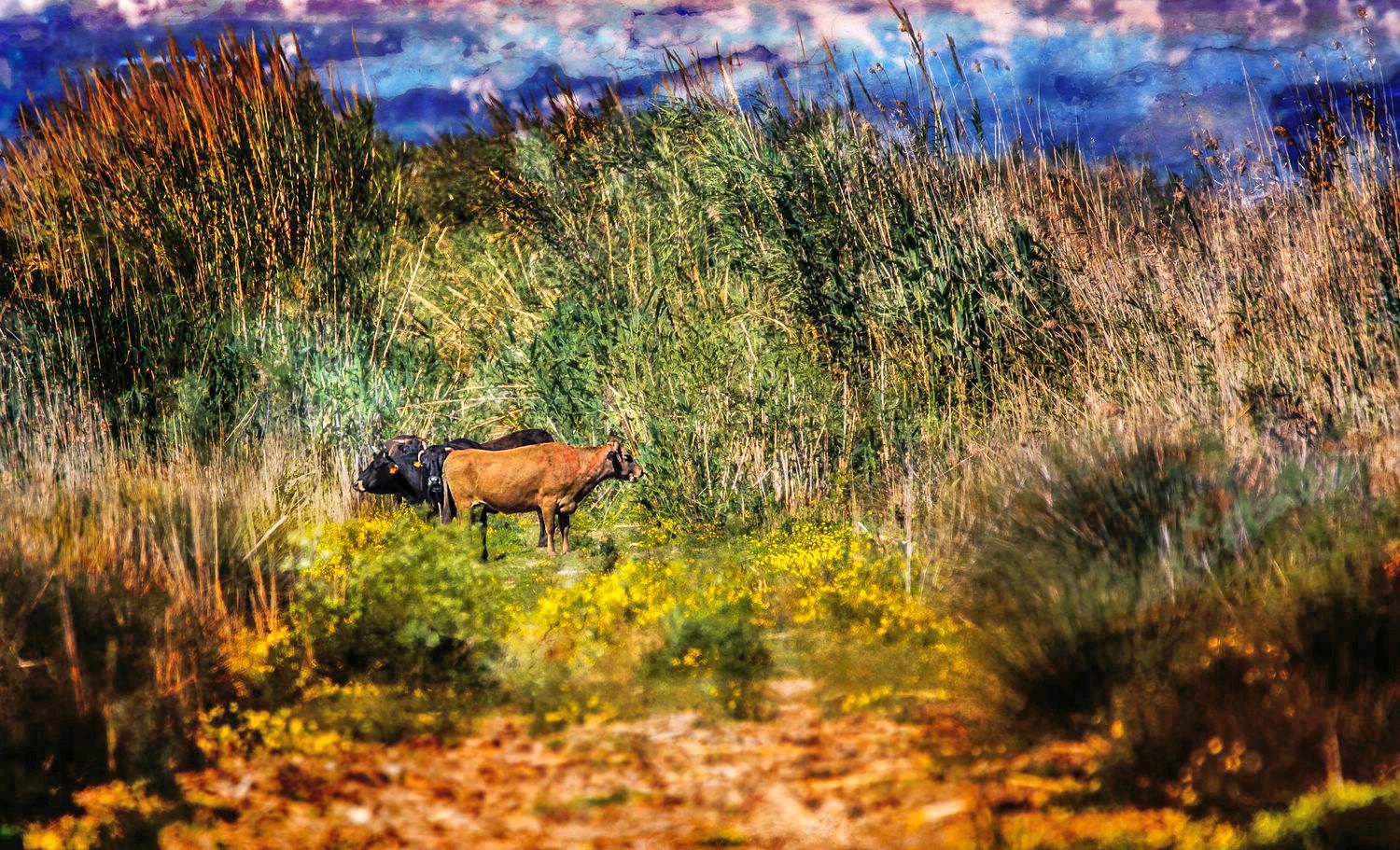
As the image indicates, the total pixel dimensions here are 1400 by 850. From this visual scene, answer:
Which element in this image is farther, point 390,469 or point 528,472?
point 390,469

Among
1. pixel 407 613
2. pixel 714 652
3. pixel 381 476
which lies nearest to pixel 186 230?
pixel 381 476

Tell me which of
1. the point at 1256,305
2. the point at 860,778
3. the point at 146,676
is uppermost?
the point at 1256,305

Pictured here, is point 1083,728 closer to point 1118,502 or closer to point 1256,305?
point 1118,502

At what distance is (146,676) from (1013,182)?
227 inches

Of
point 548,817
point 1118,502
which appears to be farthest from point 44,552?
point 1118,502

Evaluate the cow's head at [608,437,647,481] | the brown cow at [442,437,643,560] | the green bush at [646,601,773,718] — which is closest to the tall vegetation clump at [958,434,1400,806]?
the green bush at [646,601,773,718]

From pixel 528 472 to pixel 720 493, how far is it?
1337 mm

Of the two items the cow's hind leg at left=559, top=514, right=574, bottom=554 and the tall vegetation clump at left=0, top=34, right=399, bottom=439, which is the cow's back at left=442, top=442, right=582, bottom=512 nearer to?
the cow's hind leg at left=559, top=514, right=574, bottom=554

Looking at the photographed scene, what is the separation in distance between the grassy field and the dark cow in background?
251 millimetres

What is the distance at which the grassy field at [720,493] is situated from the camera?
411cm

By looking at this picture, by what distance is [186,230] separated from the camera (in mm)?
10273

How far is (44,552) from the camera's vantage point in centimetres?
524

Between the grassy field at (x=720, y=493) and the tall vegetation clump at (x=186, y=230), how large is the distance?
0.05m

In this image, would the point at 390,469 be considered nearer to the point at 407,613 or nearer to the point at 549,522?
the point at 549,522
